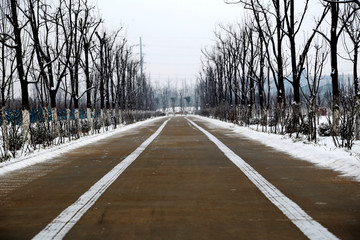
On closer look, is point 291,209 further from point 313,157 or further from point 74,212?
point 313,157

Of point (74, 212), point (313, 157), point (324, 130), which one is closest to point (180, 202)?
point (74, 212)

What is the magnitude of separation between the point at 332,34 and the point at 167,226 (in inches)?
606

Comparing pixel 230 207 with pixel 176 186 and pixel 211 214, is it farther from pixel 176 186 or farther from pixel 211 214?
pixel 176 186

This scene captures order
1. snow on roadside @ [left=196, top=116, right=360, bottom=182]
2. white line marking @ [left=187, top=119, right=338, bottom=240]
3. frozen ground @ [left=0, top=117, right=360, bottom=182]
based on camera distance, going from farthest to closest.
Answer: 1. frozen ground @ [left=0, top=117, right=360, bottom=182]
2. snow on roadside @ [left=196, top=116, right=360, bottom=182]
3. white line marking @ [left=187, top=119, right=338, bottom=240]

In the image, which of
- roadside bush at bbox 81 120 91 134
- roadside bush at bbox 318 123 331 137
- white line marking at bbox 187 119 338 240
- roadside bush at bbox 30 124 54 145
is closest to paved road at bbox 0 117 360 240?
white line marking at bbox 187 119 338 240

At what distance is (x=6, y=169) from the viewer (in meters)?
9.23

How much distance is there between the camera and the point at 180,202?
5570 mm

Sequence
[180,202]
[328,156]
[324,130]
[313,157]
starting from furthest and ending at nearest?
1. [324,130]
2. [313,157]
3. [328,156]
4. [180,202]

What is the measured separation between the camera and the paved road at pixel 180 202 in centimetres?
421

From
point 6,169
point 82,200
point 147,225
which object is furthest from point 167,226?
point 6,169

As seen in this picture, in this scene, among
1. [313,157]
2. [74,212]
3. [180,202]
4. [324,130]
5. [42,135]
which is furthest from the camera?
[324,130]

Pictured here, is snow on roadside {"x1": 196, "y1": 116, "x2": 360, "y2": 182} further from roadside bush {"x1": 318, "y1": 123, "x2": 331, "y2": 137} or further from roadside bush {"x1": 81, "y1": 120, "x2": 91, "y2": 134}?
roadside bush {"x1": 81, "y1": 120, "x2": 91, "y2": 134}

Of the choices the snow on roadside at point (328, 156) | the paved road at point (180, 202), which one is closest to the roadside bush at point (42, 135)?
the paved road at point (180, 202)

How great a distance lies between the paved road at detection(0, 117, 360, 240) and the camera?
166 inches
